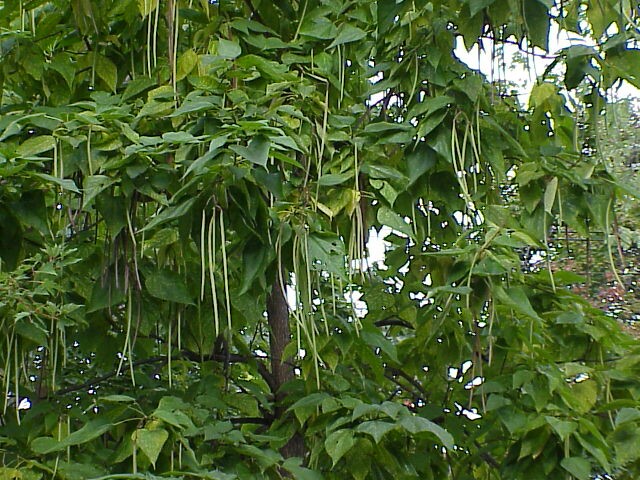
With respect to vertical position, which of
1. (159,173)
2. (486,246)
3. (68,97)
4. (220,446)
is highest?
(68,97)

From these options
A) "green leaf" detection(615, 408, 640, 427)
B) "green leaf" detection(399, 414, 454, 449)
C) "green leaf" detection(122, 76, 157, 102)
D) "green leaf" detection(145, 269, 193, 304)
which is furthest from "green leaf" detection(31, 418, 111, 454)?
"green leaf" detection(615, 408, 640, 427)

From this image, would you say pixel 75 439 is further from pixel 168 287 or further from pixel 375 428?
pixel 375 428

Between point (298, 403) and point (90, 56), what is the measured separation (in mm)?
799

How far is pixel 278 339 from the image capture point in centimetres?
206

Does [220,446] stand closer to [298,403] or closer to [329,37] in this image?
[298,403]

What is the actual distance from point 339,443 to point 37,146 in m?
0.70

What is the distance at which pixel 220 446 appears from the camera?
1623mm

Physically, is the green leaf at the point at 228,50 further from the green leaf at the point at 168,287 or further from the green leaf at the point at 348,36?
the green leaf at the point at 168,287

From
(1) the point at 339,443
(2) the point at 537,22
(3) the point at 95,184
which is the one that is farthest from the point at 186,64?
(1) the point at 339,443

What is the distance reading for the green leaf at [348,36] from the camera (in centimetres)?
174

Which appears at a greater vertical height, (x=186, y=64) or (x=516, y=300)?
(x=186, y=64)

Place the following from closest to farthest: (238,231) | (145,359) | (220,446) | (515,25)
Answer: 1. (238,231)
2. (220,446)
3. (515,25)
4. (145,359)

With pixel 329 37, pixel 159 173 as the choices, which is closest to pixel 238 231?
pixel 159 173

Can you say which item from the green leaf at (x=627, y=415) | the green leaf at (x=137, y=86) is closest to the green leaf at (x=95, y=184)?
the green leaf at (x=137, y=86)
